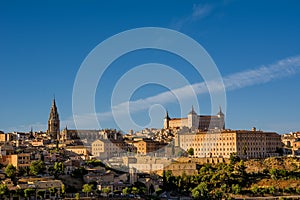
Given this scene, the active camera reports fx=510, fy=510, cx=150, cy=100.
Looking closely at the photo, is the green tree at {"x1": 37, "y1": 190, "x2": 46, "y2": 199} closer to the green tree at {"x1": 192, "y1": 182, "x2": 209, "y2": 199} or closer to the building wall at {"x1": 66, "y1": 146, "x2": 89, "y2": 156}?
the green tree at {"x1": 192, "y1": 182, "x2": 209, "y2": 199}

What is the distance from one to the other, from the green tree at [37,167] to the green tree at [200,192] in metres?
13.7

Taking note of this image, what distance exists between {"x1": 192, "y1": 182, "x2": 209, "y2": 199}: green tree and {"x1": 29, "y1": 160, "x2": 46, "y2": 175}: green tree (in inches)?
538

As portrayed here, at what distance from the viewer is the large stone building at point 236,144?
59.2 metres

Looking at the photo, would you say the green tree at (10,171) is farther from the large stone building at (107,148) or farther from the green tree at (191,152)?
the green tree at (191,152)

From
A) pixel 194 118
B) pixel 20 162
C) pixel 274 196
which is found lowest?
pixel 274 196

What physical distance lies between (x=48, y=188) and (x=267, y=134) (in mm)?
31698

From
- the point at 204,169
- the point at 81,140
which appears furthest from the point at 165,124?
the point at 204,169

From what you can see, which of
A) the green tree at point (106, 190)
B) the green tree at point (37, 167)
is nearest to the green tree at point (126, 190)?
the green tree at point (106, 190)

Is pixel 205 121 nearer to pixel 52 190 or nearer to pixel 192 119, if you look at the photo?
pixel 192 119

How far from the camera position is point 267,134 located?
62.3 meters

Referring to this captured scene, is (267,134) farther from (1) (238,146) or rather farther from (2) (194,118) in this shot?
(2) (194,118)

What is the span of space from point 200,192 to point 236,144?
559 inches

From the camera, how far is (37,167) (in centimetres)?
4422

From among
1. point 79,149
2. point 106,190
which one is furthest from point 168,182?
point 79,149
